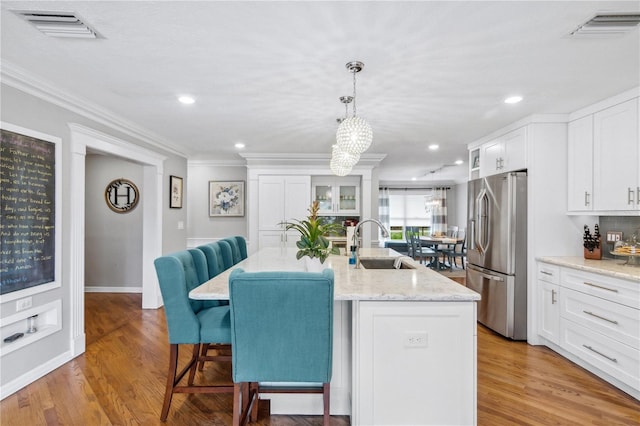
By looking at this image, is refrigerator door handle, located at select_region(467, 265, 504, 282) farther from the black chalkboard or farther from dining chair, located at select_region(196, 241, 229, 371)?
the black chalkboard

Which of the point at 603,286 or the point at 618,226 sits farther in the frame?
the point at 618,226

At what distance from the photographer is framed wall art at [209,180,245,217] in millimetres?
5941

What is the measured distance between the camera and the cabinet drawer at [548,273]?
3004 millimetres

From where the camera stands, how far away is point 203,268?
90.7 inches

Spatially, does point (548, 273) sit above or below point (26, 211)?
below

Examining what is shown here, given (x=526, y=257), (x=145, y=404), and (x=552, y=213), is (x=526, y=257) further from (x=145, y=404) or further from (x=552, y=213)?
(x=145, y=404)

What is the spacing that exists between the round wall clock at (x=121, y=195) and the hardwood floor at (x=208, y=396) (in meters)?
2.44

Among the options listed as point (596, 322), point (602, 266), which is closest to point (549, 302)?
point (596, 322)

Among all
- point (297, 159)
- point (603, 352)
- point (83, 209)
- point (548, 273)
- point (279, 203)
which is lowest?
point (603, 352)

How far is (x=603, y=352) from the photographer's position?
8.16ft

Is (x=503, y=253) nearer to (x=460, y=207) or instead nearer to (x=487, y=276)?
(x=487, y=276)

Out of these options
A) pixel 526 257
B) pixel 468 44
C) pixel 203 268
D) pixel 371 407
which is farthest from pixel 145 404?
pixel 526 257

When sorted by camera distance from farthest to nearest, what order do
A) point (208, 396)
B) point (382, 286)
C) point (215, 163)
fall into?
point (215, 163) → point (208, 396) → point (382, 286)

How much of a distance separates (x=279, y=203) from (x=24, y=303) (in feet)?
11.6
